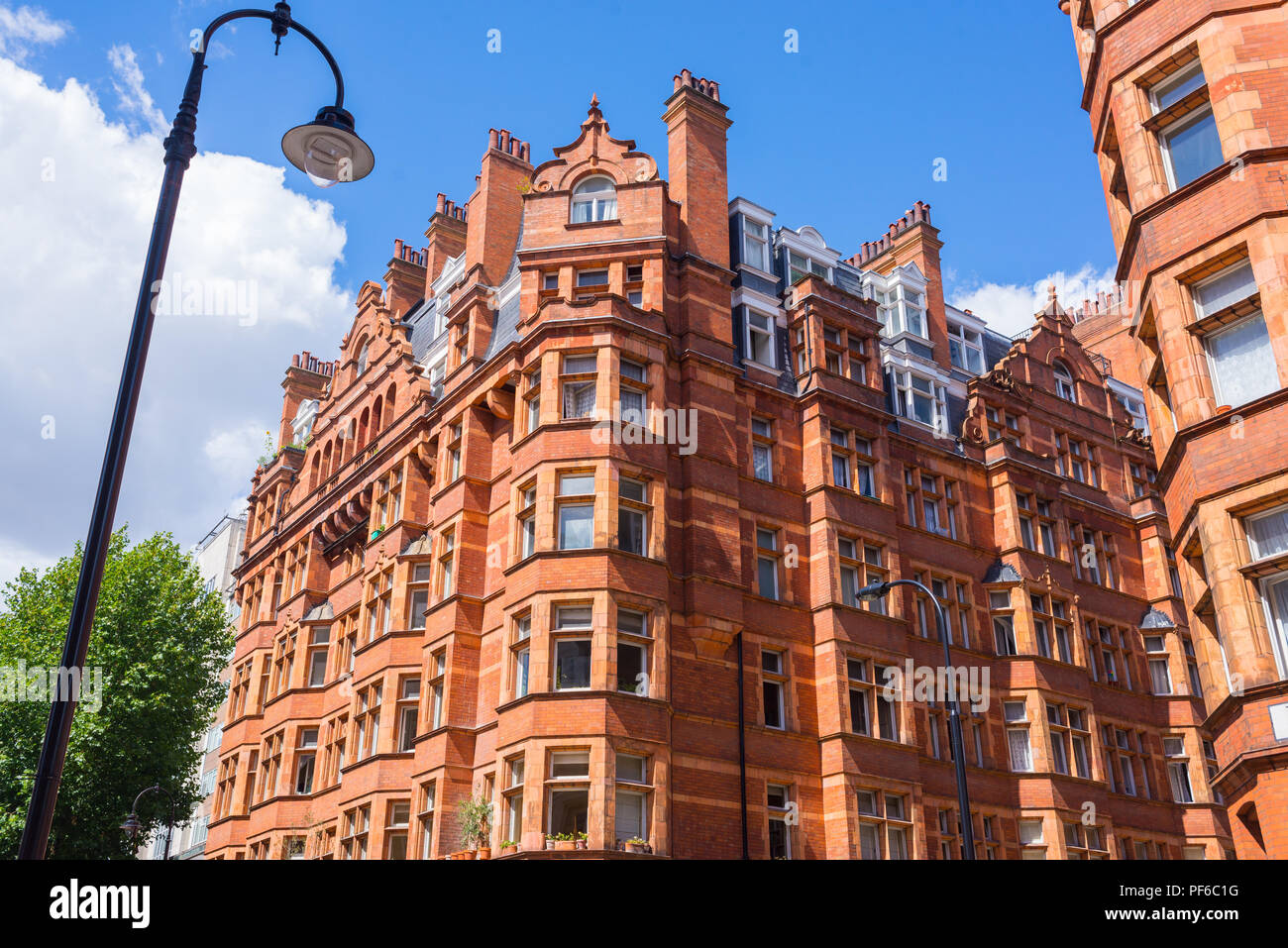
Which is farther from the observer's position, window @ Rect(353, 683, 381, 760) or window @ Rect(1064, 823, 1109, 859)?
window @ Rect(353, 683, 381, 760)

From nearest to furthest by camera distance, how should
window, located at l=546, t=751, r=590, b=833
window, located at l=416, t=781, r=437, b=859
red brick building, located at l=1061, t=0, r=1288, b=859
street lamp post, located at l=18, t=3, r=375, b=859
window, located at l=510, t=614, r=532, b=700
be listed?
street lamp post, located at l=18, t=3, r=375, b=859
red brick building, located at l=1061, t=0, r=1288, b=859
window, located at l=546, t=751, r=590, b=833
window, located at l=510, t=614, r=532, b=700
window, located at l=416, t=781, r=437, b=859

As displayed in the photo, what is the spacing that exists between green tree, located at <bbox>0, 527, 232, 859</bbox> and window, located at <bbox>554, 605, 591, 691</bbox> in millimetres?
19265

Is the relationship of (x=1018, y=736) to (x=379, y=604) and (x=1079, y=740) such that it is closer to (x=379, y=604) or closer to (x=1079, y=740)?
(x=1079, y=740)

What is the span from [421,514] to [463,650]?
6.49m

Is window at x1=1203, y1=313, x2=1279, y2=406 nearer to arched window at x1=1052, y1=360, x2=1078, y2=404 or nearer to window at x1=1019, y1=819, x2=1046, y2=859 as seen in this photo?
window at x1=1019, y1=819, x2=1046, y2=859

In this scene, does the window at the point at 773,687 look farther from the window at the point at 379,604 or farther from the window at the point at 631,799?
the window at the point at 379,604

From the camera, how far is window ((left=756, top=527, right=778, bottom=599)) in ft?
96.1

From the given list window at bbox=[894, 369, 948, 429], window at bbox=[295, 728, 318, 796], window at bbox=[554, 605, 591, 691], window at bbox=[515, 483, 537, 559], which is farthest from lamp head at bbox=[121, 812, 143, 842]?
window at bbox=[894, 369, 948, 429]

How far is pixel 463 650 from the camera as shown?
28.7m

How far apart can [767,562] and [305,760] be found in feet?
56.0

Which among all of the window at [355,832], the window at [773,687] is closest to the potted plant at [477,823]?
the window at [355,832]
